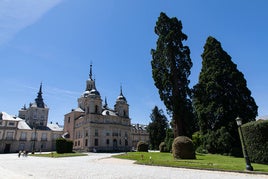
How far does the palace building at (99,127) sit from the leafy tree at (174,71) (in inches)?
1245

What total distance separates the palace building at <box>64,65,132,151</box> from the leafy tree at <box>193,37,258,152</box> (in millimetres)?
33806

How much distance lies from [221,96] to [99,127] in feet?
127

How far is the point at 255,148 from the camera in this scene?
18766 mm

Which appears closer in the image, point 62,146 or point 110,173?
point 110,173

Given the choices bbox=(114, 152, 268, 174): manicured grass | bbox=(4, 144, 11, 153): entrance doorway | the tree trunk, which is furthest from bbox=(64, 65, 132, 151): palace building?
bbox=(114, 152, 268, 174): manicured grass

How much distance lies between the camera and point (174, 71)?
3195 cm

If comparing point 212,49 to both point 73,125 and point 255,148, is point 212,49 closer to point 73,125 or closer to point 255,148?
point 255,148

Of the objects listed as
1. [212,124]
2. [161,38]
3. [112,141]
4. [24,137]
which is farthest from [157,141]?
[24,137]

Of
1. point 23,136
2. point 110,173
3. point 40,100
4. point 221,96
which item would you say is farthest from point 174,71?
point 40,100

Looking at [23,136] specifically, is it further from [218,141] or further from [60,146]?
[218,141]

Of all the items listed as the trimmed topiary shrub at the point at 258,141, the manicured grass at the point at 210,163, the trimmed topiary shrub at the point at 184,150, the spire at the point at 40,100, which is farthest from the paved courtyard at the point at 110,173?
the spire at the point at 40,100

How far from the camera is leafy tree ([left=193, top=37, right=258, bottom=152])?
2994 cm

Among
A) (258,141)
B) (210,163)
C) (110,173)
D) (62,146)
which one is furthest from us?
(62,146)

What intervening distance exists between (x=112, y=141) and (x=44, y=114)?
35.3 meters
